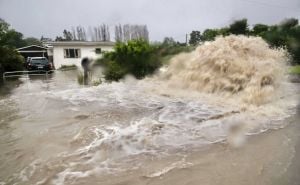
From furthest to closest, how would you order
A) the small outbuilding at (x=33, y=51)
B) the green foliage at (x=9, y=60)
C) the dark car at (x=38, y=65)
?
1. the small outbuilding at (x=33, y=51)
2. the dark car at (x=38, y=65)
3. the green foliage at (x=9, y=60)

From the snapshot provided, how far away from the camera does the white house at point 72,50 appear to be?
36969 millimetres

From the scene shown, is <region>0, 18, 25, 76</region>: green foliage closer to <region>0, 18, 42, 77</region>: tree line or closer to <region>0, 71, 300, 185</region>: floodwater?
<region>0, 18, 42, 77</region>: tree line

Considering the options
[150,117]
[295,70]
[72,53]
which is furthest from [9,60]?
[150,117]

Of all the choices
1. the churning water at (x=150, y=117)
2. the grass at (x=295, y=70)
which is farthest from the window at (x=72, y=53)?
the grass at (x=295, y=70)

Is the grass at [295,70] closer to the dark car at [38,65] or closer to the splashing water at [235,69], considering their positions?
the splashing water at [235,69]

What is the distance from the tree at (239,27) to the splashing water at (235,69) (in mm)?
12001

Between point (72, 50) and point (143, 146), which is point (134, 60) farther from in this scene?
point (72, 50)

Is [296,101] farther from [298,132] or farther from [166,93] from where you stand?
[166,93]

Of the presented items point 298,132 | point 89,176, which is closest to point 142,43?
point 298,132

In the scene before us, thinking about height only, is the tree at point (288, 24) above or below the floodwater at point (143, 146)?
above

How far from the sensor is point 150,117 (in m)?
8.58

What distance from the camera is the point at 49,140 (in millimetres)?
6730

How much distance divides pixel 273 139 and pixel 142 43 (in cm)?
1131

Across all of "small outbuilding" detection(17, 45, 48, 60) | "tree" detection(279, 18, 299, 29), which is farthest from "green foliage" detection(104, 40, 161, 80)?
"small outbuilding" detection(17, 45, 48, 60)
